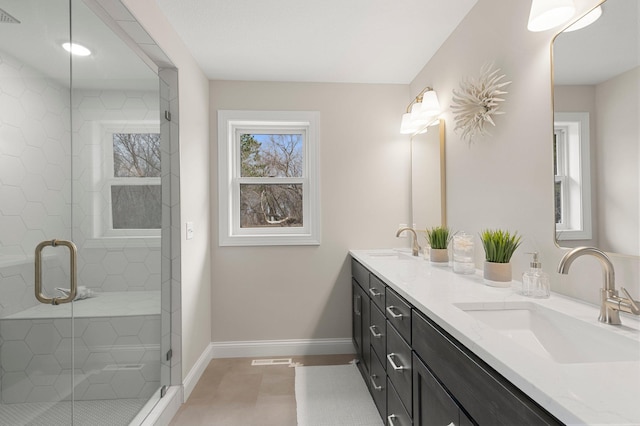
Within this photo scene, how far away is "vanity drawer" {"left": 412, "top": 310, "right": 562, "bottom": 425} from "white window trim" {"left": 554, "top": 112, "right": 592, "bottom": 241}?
637 mm

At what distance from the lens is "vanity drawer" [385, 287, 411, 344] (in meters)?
1.31

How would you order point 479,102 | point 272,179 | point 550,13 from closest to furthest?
point 550,13, point 479,102, point 272,179

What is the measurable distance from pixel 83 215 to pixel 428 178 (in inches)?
84.8

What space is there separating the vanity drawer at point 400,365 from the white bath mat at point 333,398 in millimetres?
515

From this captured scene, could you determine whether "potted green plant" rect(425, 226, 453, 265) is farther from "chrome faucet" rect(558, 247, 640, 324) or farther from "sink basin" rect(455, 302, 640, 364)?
"chrome faucet" rect(558, 247, 640, 324)

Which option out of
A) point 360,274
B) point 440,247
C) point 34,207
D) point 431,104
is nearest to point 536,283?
point 440,247

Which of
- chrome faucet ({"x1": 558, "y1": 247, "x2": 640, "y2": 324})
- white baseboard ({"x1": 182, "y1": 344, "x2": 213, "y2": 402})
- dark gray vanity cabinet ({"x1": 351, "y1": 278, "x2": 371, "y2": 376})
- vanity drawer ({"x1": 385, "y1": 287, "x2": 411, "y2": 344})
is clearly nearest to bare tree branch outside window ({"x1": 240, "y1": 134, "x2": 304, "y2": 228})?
dark gray vanity cabinet ({"x1": 351, "y1": 278, "x2": 371, "y2": 376})

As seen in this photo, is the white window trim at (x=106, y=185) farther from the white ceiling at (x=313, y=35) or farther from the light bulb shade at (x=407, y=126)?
the light bulb shade at (x=407, y=126)

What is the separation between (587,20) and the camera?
1099mm

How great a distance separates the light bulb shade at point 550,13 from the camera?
111cm

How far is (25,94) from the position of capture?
1.07 meters

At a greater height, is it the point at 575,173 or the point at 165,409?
the point at 575,173

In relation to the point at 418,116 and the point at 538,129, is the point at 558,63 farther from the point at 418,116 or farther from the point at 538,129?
the point at 418,116

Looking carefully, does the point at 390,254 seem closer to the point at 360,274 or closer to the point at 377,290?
the point at 360,274
